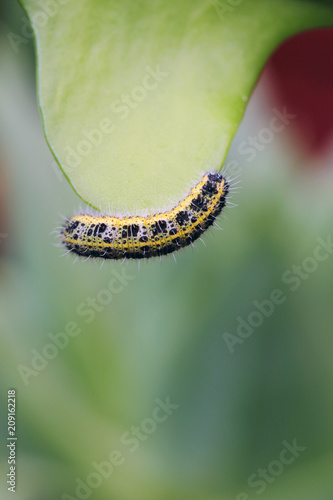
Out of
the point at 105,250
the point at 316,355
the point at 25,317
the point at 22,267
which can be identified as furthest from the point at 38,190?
the point at 316,355

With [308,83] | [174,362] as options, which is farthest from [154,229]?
[174,362]

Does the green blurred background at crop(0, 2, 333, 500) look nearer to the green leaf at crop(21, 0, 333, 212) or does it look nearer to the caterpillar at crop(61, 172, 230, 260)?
the caterpillar at crop(61, 172, 230, 260)

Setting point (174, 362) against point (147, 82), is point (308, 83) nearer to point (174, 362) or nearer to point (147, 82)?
point (147, 82)

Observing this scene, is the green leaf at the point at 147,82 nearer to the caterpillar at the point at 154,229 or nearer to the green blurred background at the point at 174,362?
the caterpillar at the point at 154,229

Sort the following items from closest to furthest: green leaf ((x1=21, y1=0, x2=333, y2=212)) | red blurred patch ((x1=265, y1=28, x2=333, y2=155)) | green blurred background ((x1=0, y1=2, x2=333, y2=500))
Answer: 1. green leaf ((x1=21, y1=0, x2=333, y2=212))
2. red blurred patch ((x1=265, y1=28, x2=333, y2=155))
3. green blurred background ((x1=0, y1=2, x2=333, y2=500))

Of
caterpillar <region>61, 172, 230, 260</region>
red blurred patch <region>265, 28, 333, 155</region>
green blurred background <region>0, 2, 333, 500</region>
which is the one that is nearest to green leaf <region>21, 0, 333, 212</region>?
red blurred patch <region>265, 28, 333, 155</region>
